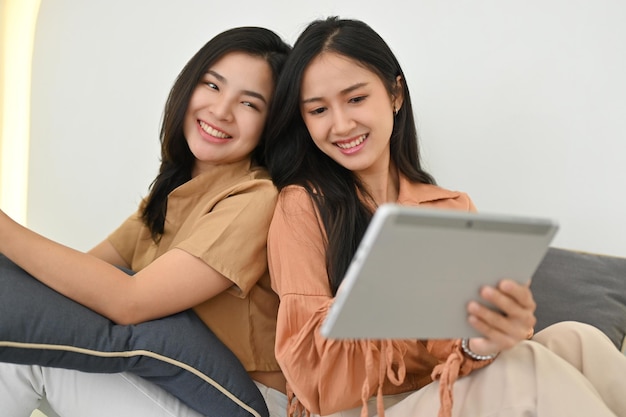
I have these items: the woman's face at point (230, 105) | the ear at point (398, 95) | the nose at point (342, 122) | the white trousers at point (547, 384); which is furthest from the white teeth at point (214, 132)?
the white trousers at point (547, 384)

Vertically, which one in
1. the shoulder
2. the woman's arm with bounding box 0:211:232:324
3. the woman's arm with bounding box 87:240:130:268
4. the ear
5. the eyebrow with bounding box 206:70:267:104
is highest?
the eyebrow with bounding box 206:70:267:104

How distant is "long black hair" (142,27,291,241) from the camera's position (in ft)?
4.77

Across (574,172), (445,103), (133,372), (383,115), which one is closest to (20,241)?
(133,372)

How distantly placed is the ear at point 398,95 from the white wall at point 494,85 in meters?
0.29

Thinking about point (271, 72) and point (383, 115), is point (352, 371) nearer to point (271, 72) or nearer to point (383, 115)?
point (383, 115)

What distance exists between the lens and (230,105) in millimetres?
1433

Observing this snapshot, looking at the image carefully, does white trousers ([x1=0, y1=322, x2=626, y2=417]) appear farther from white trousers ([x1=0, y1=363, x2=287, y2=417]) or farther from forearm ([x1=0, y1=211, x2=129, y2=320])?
forearm ([x1=0, y1=211, x2=129, y2=320])

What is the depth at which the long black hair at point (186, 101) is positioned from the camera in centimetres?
145

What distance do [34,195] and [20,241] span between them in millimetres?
1148

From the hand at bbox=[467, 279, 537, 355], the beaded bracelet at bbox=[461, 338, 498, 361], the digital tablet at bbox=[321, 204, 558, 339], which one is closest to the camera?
the digital tablet at bbox=[321, 204, 558, 339]

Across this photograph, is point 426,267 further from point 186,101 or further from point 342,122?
point 186,101

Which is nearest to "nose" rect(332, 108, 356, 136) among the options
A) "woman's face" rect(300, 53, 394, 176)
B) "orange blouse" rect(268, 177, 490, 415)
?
"woman's face" rect(300, 53, 394, 176)

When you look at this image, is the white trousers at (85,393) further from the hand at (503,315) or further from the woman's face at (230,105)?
the hand at (503,315)

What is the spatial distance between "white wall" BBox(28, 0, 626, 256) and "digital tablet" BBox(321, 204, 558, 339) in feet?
2.65
